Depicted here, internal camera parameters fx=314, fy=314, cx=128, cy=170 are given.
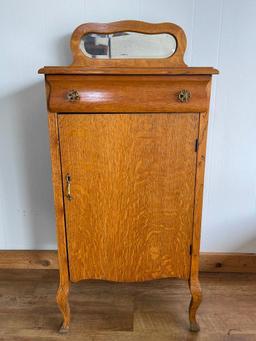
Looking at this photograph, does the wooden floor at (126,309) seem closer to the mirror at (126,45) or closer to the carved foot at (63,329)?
the carved foot at (63,329)

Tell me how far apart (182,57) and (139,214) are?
0.74 meters

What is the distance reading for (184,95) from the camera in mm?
1117

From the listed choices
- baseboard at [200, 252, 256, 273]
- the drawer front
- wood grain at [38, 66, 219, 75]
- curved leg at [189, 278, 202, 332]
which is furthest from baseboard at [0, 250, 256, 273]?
wood grain at [38, 66, 219, 75]

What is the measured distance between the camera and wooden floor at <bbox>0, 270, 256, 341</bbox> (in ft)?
4.54

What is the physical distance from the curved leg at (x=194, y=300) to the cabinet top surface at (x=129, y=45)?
37.3 inches

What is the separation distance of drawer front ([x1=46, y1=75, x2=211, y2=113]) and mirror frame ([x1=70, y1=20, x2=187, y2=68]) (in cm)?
34

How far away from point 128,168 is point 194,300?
652 mm

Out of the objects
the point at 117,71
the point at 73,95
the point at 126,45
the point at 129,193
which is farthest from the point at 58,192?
the point at 126,45

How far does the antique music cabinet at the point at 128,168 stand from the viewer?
112 centimetres

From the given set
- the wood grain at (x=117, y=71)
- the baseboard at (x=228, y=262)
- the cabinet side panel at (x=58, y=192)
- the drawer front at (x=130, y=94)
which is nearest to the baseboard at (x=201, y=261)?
the baseboard at (x=228, y=262)

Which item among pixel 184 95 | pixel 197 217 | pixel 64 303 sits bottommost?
pixel 64 303

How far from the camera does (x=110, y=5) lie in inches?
57.7

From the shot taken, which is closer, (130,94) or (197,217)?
(130,94)

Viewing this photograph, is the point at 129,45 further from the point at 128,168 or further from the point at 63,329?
the point at 63,329
